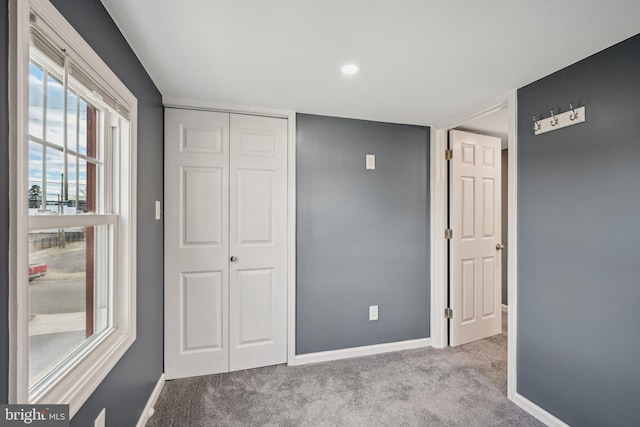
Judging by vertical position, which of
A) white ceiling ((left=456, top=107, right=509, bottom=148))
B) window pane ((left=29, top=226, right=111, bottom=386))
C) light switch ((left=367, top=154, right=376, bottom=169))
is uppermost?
white ceiling ((left=456, top=107, right=509, bottom=148))

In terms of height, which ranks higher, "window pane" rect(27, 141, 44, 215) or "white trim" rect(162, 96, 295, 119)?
"white trim" rect(162, 96, 295, 119)

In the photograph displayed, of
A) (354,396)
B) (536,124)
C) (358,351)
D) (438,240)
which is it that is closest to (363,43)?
(536,124)

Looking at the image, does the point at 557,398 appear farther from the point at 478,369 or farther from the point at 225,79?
the point at 225,79

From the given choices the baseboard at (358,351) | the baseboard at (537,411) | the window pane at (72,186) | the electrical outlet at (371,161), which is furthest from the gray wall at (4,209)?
the baseboard at (537,411)

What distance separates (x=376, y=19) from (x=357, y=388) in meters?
2.39

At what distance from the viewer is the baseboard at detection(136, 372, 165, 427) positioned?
70.9 inches

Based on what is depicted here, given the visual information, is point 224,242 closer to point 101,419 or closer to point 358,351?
point 101,419

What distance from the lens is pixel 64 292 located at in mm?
1223

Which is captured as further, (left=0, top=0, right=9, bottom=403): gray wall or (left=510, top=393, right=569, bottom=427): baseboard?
(left=510, top=393, right=569, bottom=427): baseboard

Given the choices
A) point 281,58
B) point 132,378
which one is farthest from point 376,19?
point 132,378

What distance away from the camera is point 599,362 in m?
1.62

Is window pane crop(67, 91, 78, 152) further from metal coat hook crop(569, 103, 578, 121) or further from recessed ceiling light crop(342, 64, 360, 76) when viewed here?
metal coat hook crop(569, 103, 578, 121)

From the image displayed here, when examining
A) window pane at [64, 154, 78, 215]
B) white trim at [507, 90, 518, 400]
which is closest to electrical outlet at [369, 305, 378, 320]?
white trim at [507, 90, 518, 400]

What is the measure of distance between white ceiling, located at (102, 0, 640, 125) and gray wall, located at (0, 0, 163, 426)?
12cm
